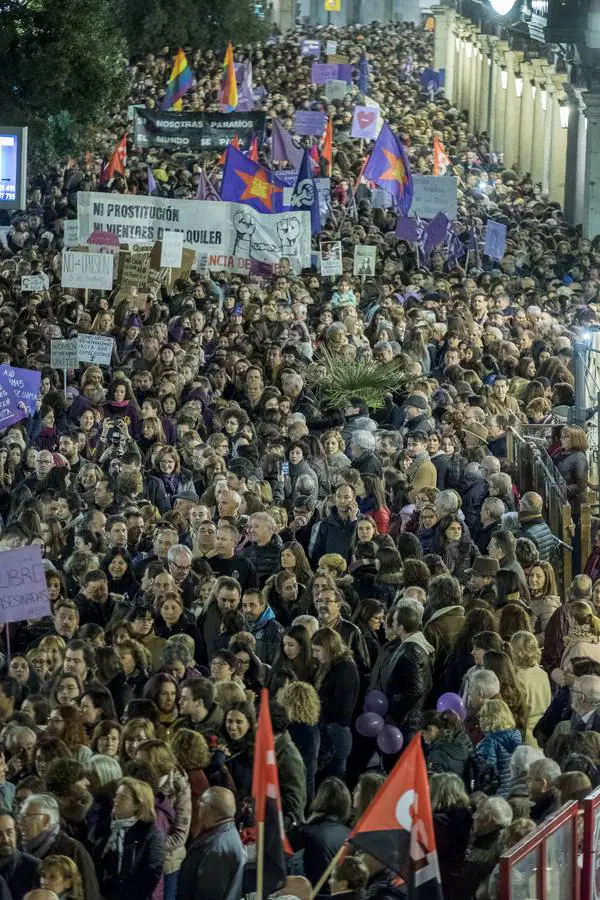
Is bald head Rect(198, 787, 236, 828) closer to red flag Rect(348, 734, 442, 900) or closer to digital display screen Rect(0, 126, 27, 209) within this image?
red flag Rect(348, 734, 442, 900)

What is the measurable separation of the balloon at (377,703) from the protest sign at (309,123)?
30.3 m

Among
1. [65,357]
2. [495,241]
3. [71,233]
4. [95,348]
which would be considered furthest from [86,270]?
[495,241]

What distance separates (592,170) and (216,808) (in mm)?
32268

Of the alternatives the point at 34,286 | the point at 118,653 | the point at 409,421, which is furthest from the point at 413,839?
the point at 34,286

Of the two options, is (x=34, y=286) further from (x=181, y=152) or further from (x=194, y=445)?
(x=181, y=152)

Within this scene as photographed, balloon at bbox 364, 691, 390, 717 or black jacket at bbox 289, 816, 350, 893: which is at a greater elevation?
black jacket at bbox 289, 816, 350, 893

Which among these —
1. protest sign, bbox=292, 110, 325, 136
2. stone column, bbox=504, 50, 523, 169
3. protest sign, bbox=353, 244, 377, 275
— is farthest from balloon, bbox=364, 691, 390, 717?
stone column, bbox=504, 50, 523, 169

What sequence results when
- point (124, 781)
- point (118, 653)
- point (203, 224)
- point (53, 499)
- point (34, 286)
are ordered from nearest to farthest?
point (124, 781) < point (118, 653) < point (53, 499) < point (34, 286) < point (203, 224)

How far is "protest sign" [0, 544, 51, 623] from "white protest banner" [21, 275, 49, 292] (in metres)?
11.2

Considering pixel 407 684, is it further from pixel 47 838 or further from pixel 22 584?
pixel 47 838

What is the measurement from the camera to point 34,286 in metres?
23.0

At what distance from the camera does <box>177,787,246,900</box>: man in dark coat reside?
9.15 metres

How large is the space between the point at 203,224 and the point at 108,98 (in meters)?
14.6

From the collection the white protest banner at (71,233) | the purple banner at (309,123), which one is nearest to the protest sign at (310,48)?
the purple banner at (309,123)
